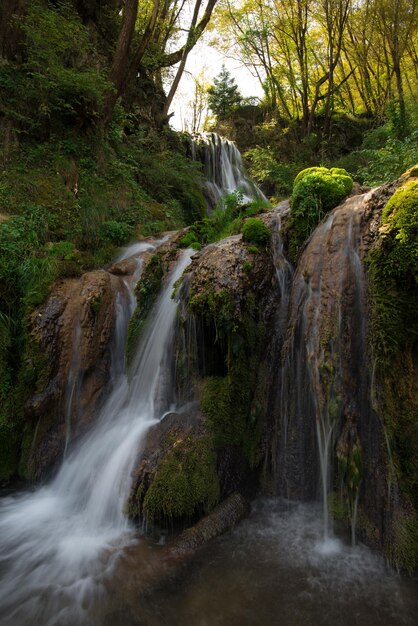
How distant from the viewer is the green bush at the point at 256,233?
4.84 metres

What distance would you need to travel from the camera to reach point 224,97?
74.1ft

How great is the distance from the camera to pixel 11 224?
6332 mm

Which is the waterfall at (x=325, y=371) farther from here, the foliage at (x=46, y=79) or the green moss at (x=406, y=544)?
the foliage at (x=46, y=79)

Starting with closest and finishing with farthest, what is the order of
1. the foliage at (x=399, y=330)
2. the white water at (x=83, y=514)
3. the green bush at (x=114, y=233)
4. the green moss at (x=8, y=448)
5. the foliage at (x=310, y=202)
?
the white water at (x=83, y=514) < the foliage at (x=399, y=330) < the green moss at (x=8, y=448) < the foliage at (x=310, y=202) < the green bush at (x=114, y=233)

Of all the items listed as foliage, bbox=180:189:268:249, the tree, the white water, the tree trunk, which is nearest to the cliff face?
the white water

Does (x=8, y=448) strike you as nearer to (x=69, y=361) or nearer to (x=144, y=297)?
(x=69, y=361)

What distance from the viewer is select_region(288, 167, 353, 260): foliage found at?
5055 mm

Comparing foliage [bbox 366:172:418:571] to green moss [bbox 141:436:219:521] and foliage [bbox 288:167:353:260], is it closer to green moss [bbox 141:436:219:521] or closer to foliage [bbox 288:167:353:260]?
foliage [bbox 288:167:353:260]

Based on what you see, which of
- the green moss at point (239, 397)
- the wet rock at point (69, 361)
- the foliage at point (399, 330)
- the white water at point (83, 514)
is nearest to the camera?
the white water at point (83, 514)

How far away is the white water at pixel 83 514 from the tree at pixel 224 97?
21.0m

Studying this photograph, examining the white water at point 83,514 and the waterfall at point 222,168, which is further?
the waterfall at point 222,168

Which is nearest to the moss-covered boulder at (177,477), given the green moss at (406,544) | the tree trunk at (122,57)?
the green moss at (406,544)

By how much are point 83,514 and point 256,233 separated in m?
3.93

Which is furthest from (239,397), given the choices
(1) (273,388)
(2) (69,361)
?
(2) (69,361)
